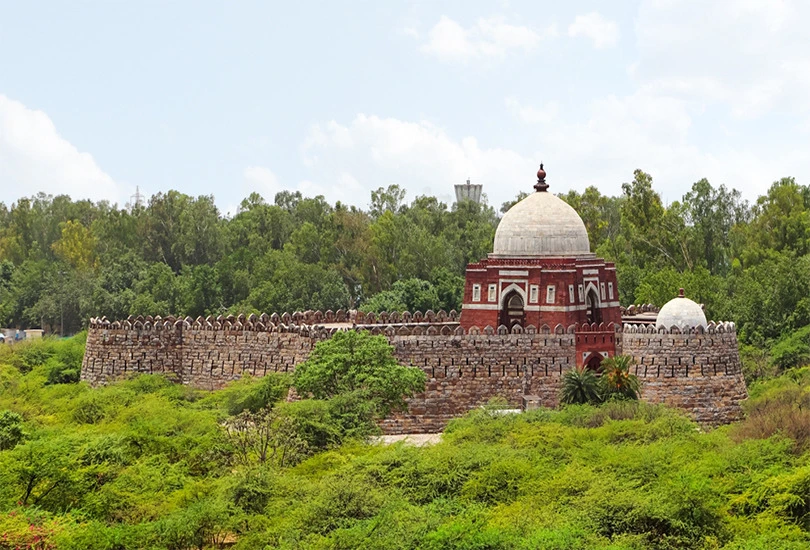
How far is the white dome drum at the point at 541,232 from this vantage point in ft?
155

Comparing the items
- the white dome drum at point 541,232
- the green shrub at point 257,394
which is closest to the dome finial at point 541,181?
the white dome drum at point 541,232

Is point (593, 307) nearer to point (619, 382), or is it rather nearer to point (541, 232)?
point (541, 232)

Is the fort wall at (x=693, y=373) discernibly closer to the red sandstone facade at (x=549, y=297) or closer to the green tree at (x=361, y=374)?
the red sandstone facade at (x=549, y=297)

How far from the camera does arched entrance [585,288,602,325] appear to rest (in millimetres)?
47281

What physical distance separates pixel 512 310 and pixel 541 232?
2.57 m

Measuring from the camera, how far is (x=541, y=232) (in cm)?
4725

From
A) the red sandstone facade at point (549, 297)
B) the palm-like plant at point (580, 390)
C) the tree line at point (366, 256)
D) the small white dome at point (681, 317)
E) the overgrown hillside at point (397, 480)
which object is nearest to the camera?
the overgrown hillside at point (397, 480)

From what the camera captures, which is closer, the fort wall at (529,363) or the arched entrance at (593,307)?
the fort wall at (529,363)

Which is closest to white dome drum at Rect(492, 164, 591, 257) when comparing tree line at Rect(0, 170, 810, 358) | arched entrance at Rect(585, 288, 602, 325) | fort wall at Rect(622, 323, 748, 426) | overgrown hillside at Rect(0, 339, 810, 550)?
arched entrance at Rect(585, 288, 602, 325)

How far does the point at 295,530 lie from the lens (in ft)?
104

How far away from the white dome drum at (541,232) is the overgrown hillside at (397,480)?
6679 millimetres

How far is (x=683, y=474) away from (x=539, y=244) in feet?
46.3

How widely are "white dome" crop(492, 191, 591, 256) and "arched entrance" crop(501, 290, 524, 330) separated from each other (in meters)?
1.31

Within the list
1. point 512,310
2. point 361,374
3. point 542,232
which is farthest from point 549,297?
point 361,374
